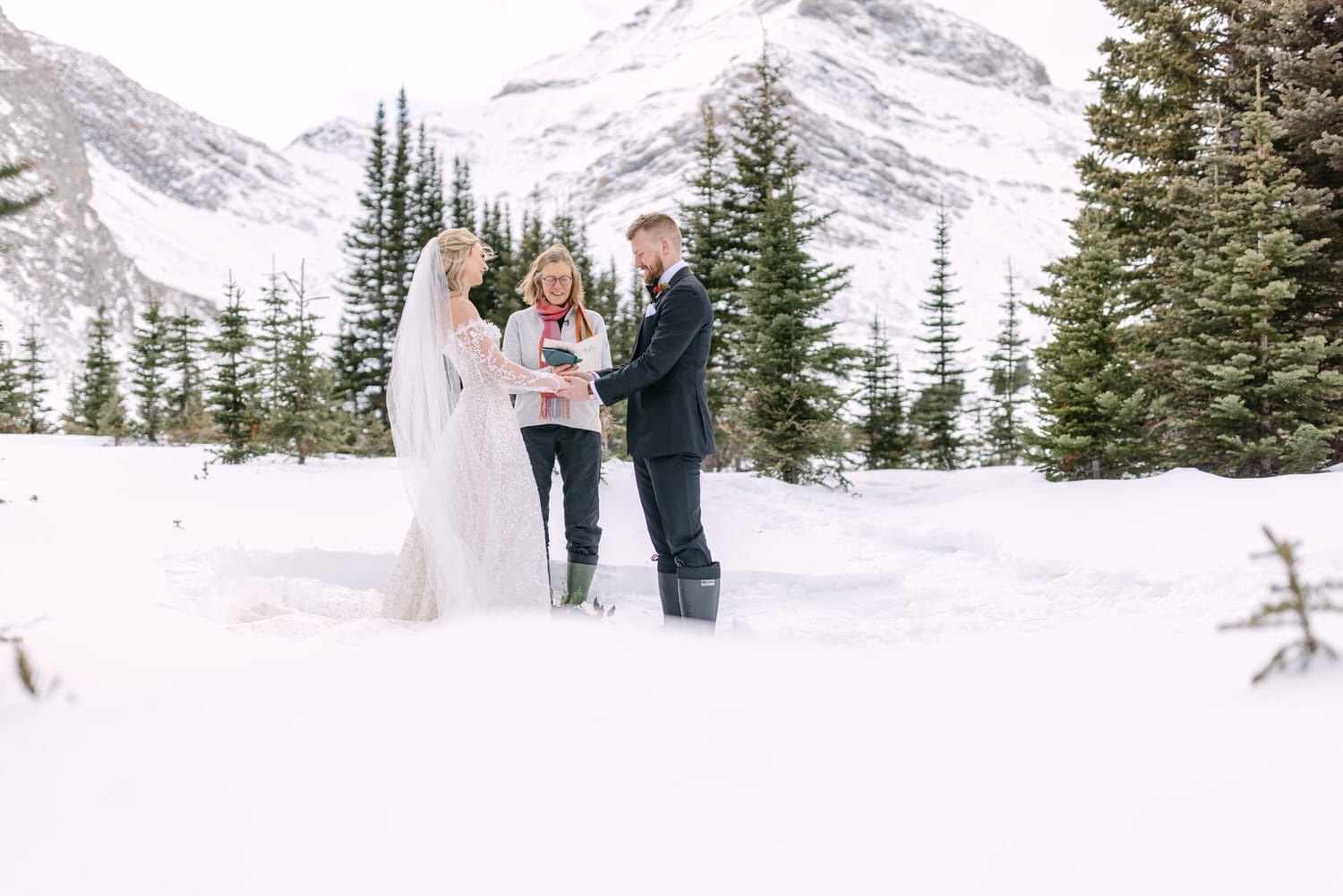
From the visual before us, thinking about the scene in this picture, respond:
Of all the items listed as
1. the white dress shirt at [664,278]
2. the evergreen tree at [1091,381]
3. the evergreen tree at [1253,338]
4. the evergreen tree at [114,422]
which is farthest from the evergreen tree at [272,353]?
the evergreen tree at [1253,338]

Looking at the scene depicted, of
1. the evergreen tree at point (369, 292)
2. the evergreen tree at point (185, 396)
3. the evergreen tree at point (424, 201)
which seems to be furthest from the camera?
the evergreen tree at point (424, 201)

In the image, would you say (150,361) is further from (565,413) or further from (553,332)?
(565,413)

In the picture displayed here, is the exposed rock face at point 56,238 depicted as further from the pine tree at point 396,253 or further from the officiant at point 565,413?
the officiant at point 565,413

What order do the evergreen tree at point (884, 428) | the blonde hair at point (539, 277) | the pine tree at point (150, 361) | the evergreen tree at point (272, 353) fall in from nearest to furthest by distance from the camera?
1. the blonde hair at point (539, 277)
2. the evergreen tree at point (272, 353)
3. the pine tree at point (150, 361)
4. the evergreen tree at point (884, 428)

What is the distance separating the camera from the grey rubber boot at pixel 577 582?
198 inches

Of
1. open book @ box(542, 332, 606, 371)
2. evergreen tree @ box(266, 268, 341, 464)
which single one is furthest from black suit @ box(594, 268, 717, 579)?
evergreen tree @ box(266, 268, 341, 464)

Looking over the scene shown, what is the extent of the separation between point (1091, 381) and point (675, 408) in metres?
7.16

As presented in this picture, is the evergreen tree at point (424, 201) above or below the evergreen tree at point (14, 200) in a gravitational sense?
above

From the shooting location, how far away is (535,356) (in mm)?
5113

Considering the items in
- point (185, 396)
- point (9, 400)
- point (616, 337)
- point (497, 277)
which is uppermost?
point (497, 277)

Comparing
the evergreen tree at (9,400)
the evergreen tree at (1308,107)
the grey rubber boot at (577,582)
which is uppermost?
the evergreen tree at (1308,107)

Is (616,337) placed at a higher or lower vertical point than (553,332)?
Result: higher

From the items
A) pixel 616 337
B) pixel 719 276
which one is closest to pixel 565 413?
pixel 719 276

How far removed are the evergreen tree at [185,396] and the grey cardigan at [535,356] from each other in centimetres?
1187
